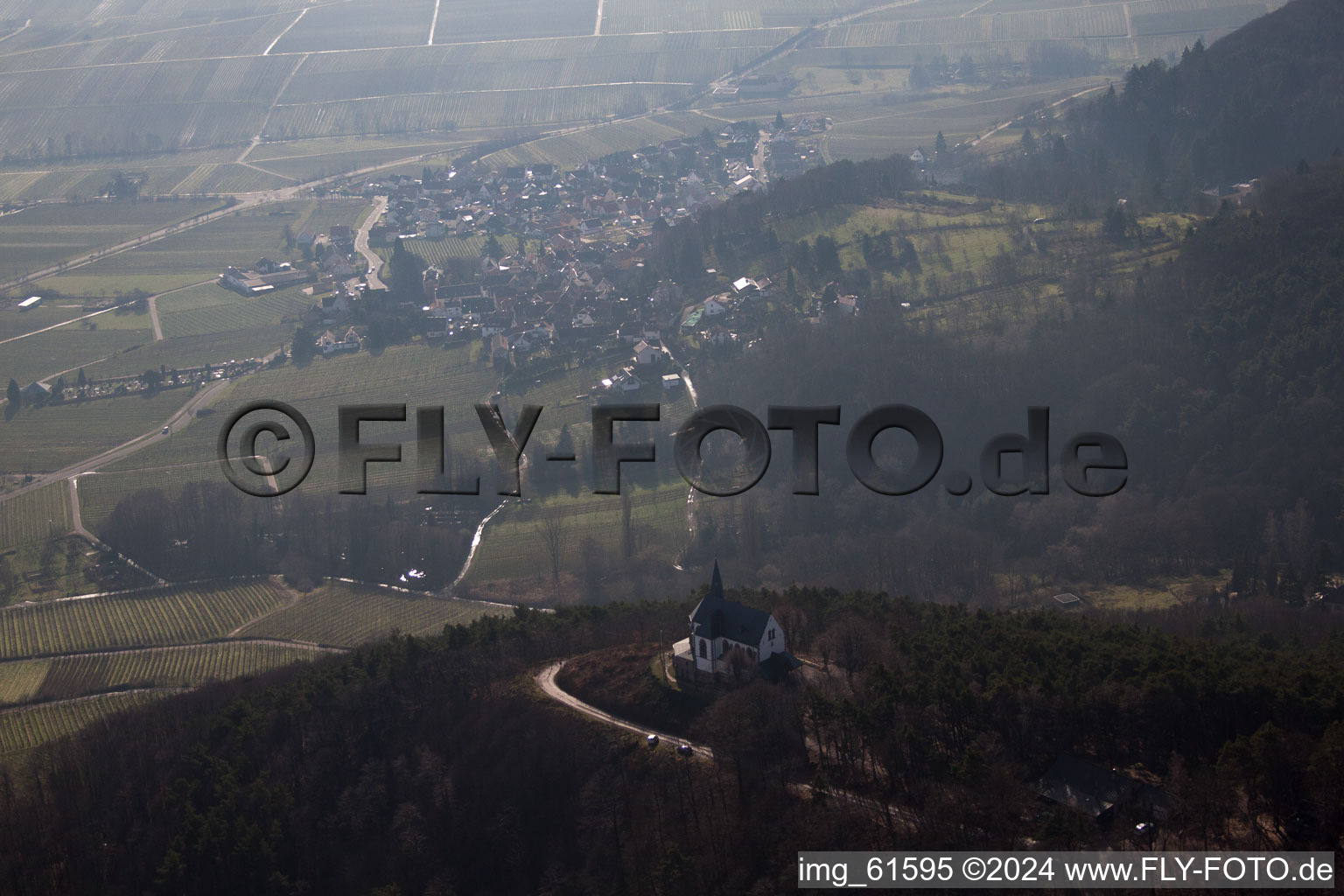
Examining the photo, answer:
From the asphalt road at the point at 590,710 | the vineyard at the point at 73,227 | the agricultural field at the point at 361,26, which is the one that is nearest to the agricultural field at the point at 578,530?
the asphalt road at the point at 590,710

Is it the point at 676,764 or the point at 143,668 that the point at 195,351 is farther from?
the point at 676,764

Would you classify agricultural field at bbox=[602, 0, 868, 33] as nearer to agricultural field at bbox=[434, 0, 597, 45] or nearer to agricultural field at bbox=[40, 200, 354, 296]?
agricultural field at bbox=[434, 0, 597, 45]

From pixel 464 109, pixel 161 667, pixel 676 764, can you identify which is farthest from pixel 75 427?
pixel 464 109

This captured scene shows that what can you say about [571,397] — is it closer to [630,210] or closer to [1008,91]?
[630,210]

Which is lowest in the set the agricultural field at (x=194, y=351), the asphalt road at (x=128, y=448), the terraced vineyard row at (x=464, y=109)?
the asphalt road at (x=128, y=448)

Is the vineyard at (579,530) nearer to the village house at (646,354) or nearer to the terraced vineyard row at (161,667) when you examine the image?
the terraced vineyard row at (161,667)

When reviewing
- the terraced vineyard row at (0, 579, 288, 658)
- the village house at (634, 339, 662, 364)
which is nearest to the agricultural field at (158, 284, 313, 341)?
the village house at (634, 339, 662, 364)
